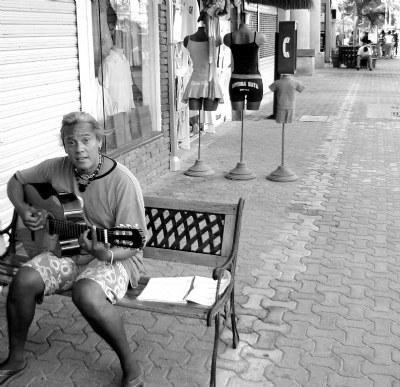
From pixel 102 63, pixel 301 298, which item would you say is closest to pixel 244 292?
pixel 301 298

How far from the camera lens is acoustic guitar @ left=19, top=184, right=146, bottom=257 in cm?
307

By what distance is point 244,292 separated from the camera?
15.3 feet

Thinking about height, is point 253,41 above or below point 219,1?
below

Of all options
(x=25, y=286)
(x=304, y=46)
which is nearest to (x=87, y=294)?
(x=25, y=286)

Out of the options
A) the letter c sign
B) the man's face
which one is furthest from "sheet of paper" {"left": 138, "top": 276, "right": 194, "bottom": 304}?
the letter c sign

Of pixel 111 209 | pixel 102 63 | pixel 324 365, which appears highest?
pixel 102 63

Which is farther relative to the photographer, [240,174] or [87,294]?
[240,174]

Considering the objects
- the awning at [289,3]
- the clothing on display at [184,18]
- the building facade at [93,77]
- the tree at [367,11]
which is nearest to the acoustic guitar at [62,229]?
the building facade at [93,77]

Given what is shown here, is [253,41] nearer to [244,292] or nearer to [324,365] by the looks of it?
[244,292]

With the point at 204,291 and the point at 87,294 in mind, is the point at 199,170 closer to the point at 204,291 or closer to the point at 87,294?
the point at 204,291

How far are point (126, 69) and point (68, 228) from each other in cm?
449

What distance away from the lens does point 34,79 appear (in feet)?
17.7

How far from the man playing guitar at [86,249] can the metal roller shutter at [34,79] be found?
156 centimetres

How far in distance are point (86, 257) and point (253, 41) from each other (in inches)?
197
